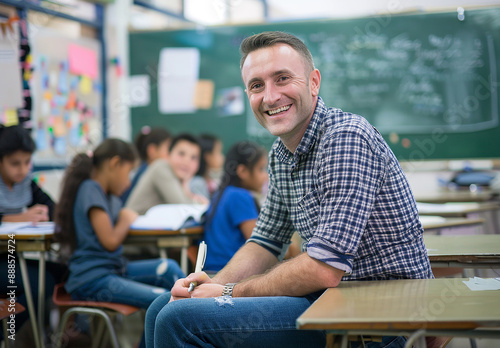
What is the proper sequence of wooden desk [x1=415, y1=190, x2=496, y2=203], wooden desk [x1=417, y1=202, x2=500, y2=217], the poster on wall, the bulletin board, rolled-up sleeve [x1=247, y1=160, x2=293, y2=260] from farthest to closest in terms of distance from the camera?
the bulletin board, wooden desk [x1=415, y1=190, x2=496, y2=203], the poster on wall, wooden desk [x1=417, y1=202, x2=500, y2=217], rolled-up sleeve [x1=247, y1=160, x2=293, y2=260]

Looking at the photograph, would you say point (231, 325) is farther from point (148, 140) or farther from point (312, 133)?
point (148, 140)

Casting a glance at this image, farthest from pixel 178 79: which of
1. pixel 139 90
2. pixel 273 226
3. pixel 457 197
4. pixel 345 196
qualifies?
pixel 345 196

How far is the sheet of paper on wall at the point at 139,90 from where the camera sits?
5578 millimetres

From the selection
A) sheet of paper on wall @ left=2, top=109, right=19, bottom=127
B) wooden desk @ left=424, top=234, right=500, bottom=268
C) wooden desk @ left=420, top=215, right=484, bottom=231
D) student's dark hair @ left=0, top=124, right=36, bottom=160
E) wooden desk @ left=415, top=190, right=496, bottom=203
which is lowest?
wooden desk @ left=415, top=190, right=496, bottom=203

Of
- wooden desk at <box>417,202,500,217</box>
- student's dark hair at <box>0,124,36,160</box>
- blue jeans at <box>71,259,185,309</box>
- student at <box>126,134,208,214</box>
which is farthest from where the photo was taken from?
student at <box>126,134,208,214</box>

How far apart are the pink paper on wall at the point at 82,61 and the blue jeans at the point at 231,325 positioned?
13.2ft

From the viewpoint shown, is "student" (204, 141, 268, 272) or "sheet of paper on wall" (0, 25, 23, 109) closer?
"student" (204, 141, 268, 272)

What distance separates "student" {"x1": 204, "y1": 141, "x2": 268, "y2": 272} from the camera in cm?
278

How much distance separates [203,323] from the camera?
4.52 ft

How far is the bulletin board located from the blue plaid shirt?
3336 millimetres

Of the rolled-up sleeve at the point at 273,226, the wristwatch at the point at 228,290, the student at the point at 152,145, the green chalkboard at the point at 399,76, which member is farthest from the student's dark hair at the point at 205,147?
the wristwatch at the point at 228,290

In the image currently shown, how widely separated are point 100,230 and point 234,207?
67cm

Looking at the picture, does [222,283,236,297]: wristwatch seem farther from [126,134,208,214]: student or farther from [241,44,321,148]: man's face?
[126,134,208,214]: student

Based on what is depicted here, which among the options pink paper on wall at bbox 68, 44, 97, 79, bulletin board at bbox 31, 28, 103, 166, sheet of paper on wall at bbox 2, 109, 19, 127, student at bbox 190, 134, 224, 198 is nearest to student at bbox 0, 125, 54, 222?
sheet of paper on wall at bbox 2, 109, 19, 127
